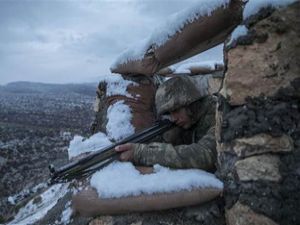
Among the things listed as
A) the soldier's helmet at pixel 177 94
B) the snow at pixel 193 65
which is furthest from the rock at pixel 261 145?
the snow at pixel 193 65

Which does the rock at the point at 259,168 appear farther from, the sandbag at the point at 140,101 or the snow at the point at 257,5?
the sandbag at the point at 140,101

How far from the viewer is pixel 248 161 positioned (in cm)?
267

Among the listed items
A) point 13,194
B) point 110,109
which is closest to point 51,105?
point 13,194

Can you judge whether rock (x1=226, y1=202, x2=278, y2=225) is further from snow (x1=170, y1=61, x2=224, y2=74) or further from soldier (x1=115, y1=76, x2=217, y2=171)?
snow (x1=170, y1=61, x2=224, y2=74)

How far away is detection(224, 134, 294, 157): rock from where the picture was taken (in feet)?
8.47

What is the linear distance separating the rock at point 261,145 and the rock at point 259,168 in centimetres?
4

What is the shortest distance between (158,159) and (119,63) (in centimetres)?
125

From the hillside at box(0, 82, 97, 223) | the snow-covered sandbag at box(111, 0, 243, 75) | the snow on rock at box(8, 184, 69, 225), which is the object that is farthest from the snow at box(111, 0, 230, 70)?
the hillside at box(0, 82, 97, 223)

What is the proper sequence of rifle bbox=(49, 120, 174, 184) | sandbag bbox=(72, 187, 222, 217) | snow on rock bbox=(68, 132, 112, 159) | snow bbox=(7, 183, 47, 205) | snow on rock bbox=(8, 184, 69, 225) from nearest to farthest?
sandbag bbox=(72, 187, 222, 217) < rifle bbox=(49, 120, 174, 184) < snow on rock bbox=(68, 132, 112, 159) < snow on rock bbox=(8, 184, 69, 225) < snow bbox=(7, 183, 47, 205)

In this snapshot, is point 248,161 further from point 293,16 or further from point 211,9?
point 211,9

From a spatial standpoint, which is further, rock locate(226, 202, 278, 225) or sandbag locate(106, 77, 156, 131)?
sandbag locate(106, 77, 156, 131)

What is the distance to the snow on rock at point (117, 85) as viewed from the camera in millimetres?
4320

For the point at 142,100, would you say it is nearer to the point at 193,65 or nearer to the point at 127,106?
the point at 127,106

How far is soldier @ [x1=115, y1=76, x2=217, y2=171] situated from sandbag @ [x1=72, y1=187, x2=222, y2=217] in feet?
0.92
